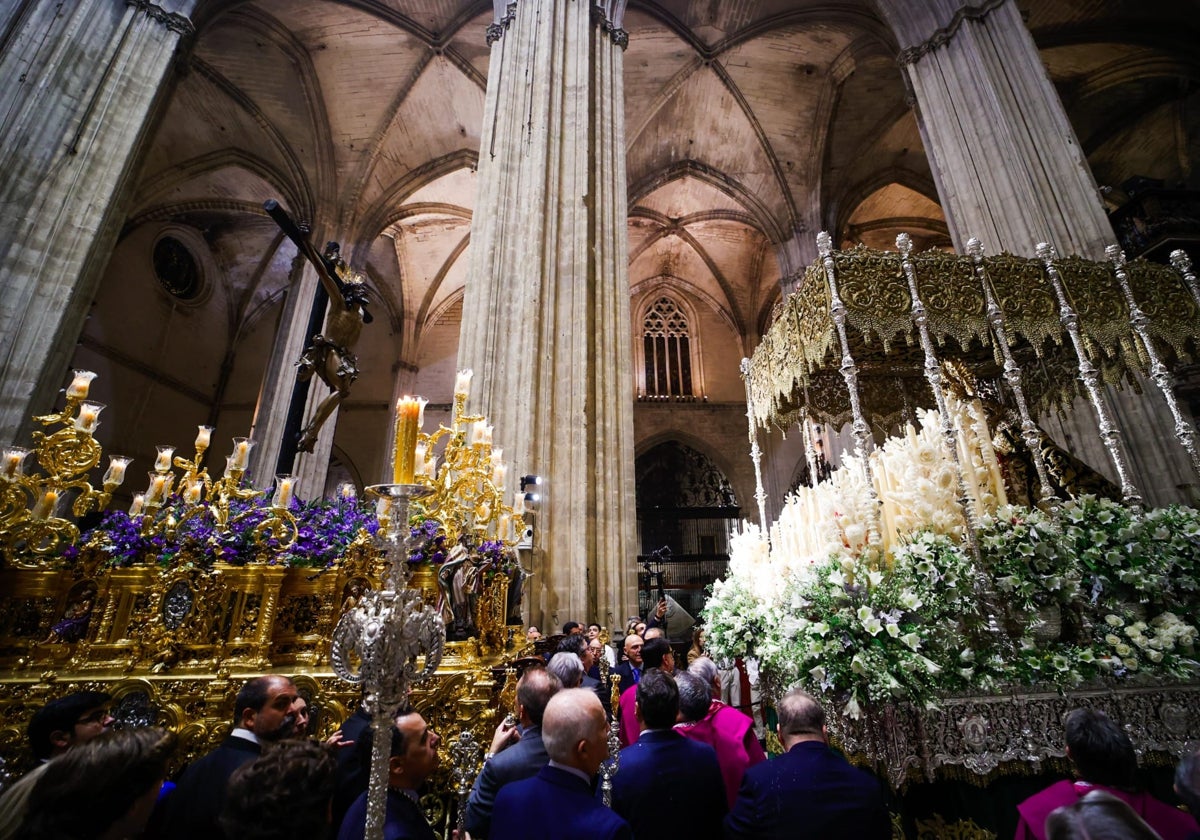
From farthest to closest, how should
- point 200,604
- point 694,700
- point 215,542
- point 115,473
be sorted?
1. point 115,473
2. point 215,542
3. point 200,604
4. point 694,700

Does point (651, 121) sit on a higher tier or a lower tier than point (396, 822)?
higher

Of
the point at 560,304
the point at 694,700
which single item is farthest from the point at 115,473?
the point at 560,304

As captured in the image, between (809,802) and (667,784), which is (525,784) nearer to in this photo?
(667,784)

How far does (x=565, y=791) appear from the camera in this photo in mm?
1453

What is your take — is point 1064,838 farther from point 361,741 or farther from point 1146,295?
point 1146,295

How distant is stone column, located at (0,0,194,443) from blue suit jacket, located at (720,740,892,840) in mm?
7874

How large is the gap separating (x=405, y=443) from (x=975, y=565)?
3.01 metres

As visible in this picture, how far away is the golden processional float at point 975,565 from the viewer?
2.53 metres

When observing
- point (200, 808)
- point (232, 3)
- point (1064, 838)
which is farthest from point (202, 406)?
point (1064, 838)

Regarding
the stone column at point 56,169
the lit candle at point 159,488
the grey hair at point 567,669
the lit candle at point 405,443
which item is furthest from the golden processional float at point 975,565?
the stone column at point 56,169

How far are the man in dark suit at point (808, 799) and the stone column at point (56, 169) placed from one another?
25.8ft

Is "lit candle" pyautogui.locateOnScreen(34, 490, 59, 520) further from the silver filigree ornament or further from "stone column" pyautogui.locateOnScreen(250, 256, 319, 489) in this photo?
"stone column" pyautogui.locateOnScreen(250, 256, 319, 489)

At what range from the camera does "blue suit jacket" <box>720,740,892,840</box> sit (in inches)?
63.4

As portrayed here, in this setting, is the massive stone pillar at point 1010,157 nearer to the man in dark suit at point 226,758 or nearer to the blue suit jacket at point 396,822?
the blue suit jacket at point 396,822
